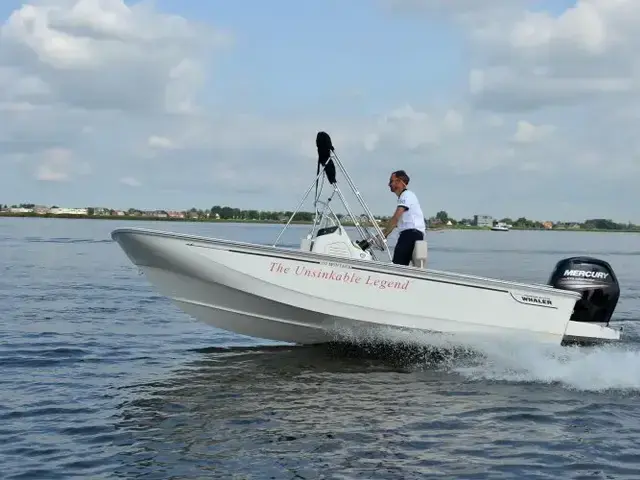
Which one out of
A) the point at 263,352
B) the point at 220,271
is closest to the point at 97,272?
the point at 263,352

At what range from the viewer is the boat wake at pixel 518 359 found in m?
9.95

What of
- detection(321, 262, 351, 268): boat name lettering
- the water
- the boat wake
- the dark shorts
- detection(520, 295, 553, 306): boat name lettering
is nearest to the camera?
the water

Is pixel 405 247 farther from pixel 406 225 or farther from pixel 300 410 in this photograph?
pixel 300 410

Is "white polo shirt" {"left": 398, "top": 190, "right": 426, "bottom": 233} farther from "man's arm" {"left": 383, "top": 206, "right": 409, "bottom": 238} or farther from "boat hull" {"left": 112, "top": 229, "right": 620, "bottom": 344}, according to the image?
"boat hull" {"left": 112, "top": 229, "right": 620, "bottom": 344}

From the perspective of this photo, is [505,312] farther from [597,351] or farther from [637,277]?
[637,277]

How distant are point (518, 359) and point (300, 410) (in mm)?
3377

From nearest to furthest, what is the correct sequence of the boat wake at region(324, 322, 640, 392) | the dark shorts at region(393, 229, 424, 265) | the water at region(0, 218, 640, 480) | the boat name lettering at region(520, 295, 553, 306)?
the water at region(0, 218, 640, 480)
the boat wake at region(324, 322, 640, 392)
the boat name lettering at region(520, 295, 553, 306)
the dark shorts at region(393, 229, 424, 265)

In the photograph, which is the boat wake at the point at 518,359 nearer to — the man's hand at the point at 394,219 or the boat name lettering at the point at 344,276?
the boat name lettering at the point at 344,276

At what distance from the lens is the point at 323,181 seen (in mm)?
→ 11195

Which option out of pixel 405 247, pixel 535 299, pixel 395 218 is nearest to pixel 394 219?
pixel 395 218

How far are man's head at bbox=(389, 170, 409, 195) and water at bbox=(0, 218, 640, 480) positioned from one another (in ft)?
6.90

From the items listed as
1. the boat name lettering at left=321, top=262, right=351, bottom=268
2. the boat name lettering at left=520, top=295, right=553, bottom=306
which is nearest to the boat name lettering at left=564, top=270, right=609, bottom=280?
the boat name lettering at left=520, top=295, right=553, bottom=306

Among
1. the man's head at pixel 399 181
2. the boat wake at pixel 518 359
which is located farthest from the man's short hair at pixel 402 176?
the boat wake at pixel 518 359

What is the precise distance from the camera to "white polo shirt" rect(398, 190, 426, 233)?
10742 mm
